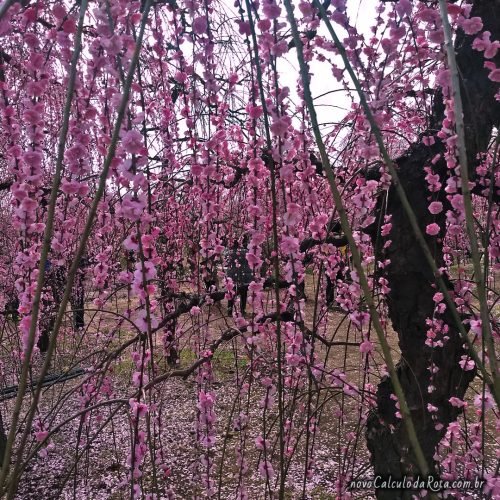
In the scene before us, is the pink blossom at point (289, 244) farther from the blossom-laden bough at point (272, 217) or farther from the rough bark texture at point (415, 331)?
the rough bark texture at point (415, 331)

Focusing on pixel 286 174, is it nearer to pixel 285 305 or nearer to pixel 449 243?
pixel 285 305

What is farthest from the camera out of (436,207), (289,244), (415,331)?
(415,331)

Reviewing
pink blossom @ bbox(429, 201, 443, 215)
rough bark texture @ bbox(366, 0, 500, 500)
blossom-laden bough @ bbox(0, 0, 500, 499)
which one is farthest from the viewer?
rough bark texture @ bbox(366, 0, 500, 500)

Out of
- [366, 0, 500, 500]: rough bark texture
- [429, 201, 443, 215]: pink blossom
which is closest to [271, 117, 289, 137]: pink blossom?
[429, 201, 443, 215]: pink blossom

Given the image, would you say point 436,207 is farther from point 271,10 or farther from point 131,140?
point 131,140

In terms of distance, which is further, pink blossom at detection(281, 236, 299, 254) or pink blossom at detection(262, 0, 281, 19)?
pink blossom at detection(281, 236, 299, 254)

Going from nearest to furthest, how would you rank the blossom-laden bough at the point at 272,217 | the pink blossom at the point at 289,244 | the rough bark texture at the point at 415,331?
the blossom-laden bough at the point at 272,217, the pink blossom at the point at 289,244, the rough bark texture at the point at 415,331

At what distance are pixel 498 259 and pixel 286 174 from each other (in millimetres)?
908

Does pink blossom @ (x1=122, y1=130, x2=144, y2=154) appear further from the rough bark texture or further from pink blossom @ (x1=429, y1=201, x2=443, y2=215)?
the rough bark texture

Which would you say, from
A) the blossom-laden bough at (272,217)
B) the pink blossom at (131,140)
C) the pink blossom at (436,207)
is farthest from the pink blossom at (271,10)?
the pink blossom at (436,207)

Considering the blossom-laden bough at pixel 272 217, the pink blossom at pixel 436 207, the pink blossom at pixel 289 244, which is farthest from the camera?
the pink blossom at pixel 436 207

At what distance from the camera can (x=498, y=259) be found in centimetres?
157

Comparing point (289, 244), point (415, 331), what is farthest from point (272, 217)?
point (415, 331)

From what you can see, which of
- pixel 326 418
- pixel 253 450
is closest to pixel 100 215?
A: pixel 253 450
